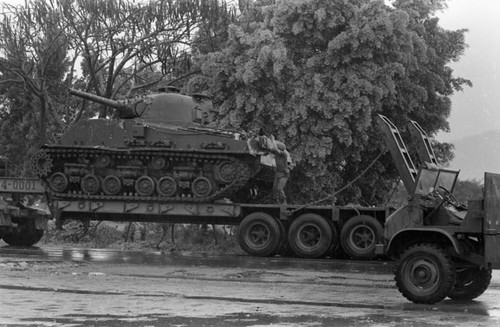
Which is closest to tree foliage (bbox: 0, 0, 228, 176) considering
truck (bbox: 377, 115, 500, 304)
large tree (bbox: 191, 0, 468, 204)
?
large tree (bbox: 191, 0, 468, 204)

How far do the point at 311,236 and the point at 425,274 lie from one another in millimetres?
9361

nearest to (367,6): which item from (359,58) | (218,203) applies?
(359,58)

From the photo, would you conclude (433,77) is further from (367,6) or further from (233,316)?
(233,316)

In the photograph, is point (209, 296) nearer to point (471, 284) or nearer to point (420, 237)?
point (420, 237)

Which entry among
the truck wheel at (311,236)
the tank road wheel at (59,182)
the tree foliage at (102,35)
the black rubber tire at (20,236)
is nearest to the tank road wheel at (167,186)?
the tank road wheel at (59,182)

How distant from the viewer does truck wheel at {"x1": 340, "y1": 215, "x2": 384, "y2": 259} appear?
1997 centimetres

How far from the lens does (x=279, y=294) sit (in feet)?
39.5

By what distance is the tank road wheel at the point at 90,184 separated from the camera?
22844mm

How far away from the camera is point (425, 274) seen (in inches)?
455

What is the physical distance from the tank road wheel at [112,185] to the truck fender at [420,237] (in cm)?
1187

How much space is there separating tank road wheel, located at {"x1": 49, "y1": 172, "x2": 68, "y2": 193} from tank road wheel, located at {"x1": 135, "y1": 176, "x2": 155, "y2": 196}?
201cm

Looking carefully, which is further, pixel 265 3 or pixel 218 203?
pixel 265 3

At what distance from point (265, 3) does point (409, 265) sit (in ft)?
61.0

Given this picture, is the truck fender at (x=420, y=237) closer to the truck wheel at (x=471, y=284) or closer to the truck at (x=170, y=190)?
the truck wheel at (x=471, y=284)
